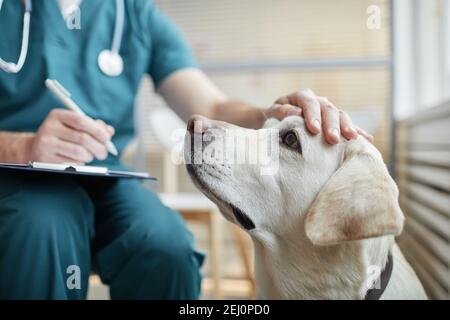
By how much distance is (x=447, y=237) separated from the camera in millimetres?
720

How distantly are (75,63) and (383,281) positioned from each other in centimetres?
54

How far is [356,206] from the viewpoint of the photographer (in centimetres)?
48

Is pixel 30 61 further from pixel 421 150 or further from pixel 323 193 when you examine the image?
pixel 421 150

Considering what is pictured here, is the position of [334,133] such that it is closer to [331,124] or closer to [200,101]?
[331,124]

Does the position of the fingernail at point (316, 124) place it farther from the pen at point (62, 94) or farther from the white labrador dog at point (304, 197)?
the pen at point (62, 94)

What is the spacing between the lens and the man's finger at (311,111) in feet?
1.76

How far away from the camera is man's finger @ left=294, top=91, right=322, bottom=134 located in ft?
1.76

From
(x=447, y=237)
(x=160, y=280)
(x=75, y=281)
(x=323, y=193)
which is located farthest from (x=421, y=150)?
(x=75, y=281)

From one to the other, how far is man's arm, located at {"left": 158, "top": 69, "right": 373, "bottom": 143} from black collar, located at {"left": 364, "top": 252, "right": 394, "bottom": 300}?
17 cm

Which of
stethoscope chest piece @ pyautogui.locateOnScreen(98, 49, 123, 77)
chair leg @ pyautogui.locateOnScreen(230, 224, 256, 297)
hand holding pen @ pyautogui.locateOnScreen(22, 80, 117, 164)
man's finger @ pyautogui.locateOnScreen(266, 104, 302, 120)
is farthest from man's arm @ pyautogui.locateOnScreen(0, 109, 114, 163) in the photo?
chair leg @ pyautogui.locateOnScreen(230, 224, 256, 297)

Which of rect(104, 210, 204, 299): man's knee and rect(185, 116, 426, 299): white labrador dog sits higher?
rect(185, 116, 426, 299): white labrador dog
